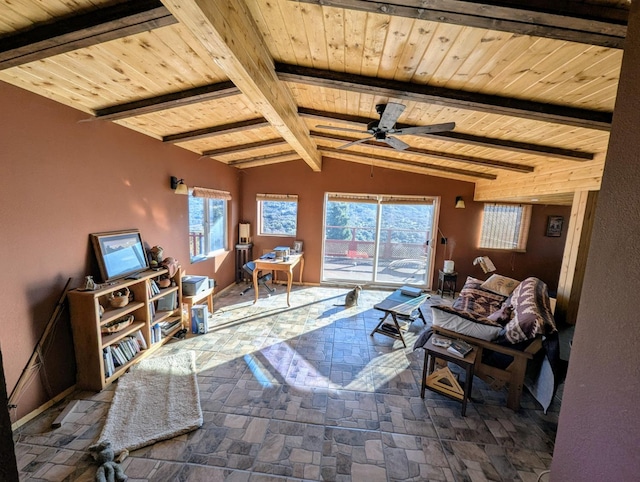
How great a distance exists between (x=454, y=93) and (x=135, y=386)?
11.9 ft

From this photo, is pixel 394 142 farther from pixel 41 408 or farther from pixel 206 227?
pixel 41 408

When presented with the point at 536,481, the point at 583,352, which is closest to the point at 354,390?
the point at 536,481

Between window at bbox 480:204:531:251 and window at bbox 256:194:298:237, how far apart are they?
12.4ft

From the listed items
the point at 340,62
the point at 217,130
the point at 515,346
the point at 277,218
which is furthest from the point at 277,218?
the point at 515,346

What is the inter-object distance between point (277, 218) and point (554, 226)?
548 centimetres

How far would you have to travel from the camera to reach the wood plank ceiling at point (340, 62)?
4.21 ft

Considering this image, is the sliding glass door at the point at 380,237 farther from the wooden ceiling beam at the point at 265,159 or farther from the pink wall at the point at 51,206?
the pink wall at the point at 51,206

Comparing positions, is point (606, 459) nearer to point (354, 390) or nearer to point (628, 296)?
point (628, 296)

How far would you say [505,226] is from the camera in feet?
17.4

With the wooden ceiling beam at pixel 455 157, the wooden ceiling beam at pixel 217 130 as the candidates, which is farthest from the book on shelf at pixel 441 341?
the wooden ceiling beam at pixel 217 130

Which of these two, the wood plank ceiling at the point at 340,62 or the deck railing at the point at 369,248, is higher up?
the wood plank ceiling at the point at 340,62

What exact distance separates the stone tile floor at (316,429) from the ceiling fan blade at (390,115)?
2388 millimetres

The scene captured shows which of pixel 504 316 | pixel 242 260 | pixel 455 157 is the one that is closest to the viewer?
pixel 504 316

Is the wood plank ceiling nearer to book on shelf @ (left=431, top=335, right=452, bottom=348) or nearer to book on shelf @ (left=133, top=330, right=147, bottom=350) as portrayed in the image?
book on shelf @ (left=431, top=335, right=452, bottom=348)
